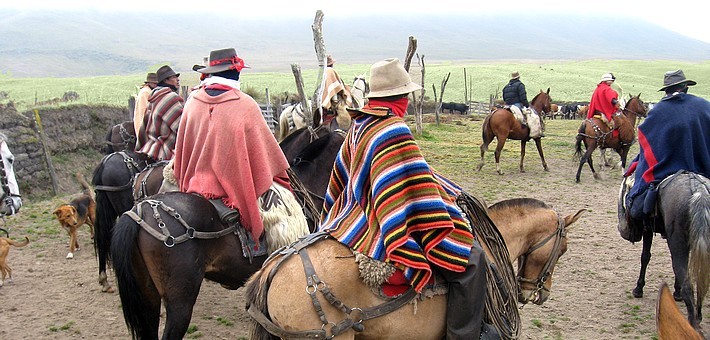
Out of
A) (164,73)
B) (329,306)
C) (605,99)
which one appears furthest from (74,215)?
(605,99)

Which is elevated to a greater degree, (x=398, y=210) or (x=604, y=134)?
(x=398, y=210)

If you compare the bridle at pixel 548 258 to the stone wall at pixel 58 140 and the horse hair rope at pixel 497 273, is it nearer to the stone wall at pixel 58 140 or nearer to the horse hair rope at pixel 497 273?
the horse hair rope at pixel 497 273

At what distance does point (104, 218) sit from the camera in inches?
268

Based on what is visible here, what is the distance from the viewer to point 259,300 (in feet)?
9.93

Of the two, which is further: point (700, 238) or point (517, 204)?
point (700, 238)

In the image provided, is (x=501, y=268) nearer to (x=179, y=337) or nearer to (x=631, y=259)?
(x=179, y=337)

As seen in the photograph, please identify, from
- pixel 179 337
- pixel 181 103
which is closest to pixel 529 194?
pixel 181 103

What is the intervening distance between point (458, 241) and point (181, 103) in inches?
148

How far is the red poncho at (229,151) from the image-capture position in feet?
14.5

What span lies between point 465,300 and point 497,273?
0.47 metres

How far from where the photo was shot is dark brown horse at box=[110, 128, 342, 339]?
395 cm

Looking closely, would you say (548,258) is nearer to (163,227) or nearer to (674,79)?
(163,227)

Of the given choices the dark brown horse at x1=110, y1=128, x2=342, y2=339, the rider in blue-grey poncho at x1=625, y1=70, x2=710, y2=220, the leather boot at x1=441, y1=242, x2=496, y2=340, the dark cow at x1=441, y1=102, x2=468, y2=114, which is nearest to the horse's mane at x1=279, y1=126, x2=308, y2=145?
the dark brown horse at x1=110, y1=128, x2=342, y2=339

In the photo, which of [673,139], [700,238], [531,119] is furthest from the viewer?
[531,119]
